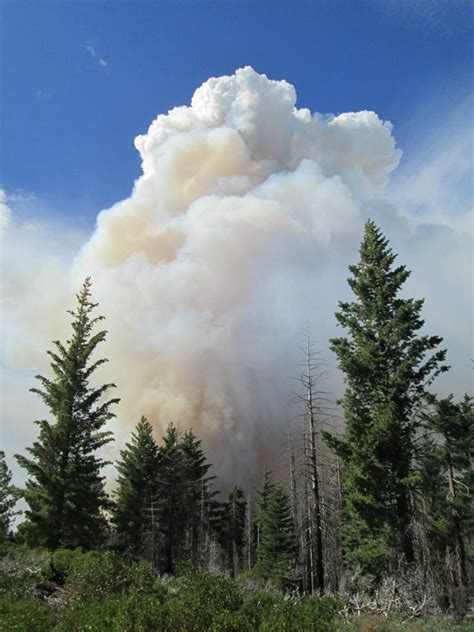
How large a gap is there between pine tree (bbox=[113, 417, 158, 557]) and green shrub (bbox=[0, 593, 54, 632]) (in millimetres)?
30529

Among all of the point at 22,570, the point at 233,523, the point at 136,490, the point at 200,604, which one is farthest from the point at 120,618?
the point at 233,523

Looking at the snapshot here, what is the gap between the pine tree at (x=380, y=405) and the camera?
16984mm

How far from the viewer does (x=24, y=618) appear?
25.3ft

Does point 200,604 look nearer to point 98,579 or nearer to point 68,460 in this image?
point 98,579

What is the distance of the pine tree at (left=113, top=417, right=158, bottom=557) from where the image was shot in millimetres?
38219

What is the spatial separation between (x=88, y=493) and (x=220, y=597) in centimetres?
1703

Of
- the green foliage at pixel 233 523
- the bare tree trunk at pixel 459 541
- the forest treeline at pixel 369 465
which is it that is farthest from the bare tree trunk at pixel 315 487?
the green foliage at pixel 233 523

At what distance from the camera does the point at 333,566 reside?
42.1 m

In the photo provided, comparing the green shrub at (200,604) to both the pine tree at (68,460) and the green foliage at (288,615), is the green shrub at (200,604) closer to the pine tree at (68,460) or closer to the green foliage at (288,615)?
the green foliage at (288,615)

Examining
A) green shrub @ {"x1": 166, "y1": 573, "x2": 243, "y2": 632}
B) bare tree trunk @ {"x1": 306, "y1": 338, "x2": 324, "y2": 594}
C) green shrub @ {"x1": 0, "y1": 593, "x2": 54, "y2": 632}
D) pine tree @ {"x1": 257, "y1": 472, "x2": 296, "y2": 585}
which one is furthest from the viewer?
pine tree @ {"x1": 257, "y1": 472, "x2": 296, "y2": 585}

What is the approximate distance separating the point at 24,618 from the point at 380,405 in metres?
13.9

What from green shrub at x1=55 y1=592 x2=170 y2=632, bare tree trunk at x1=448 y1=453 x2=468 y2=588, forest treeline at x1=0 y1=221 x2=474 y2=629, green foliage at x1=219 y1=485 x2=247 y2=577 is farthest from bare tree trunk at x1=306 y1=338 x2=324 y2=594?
green foliage at x1=219 y1=485 x2=247 y2=577

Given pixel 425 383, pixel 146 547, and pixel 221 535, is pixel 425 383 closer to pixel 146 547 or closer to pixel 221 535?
pixel 146 547

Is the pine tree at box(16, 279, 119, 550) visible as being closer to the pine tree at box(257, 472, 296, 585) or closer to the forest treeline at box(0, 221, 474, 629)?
the forest treeline at box(0, 221, 474, 629)
